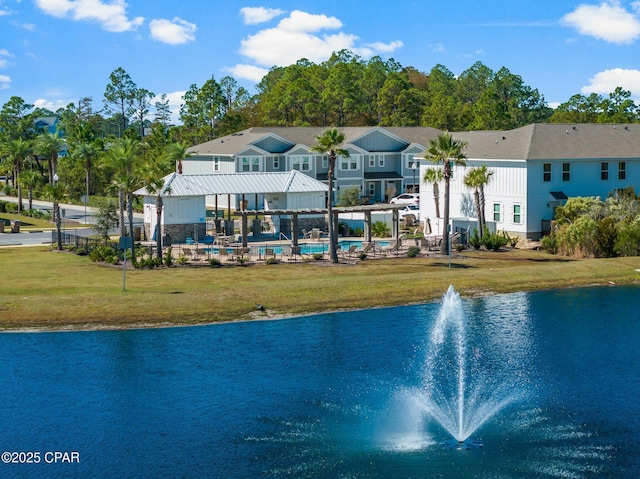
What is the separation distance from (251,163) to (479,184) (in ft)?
113

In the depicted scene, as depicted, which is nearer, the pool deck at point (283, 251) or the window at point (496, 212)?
the pool deck at point (283, 251)

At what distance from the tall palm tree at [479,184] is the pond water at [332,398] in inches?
957

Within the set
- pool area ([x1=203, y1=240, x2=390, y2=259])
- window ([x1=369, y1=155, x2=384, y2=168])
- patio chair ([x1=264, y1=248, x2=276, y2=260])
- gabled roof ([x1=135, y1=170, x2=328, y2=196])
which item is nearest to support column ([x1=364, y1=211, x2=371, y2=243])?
pool area ([x1=203, y1=240, x2=390, y2=259])

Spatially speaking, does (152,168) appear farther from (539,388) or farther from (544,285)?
(539,388)

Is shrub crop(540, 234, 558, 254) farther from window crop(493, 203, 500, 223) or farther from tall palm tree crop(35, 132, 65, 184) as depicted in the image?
tall palm tree crop(35, 132, 65, 184)

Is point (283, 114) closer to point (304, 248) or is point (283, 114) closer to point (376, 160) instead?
point (376, 160)

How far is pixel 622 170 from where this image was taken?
79.6 metres

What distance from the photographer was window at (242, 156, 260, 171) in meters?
104

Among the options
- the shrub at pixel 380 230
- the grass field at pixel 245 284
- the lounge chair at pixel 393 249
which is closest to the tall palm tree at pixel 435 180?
the shrub at pixel 380 230

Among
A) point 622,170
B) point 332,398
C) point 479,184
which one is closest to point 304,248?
point 479,184

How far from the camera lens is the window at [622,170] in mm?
79500

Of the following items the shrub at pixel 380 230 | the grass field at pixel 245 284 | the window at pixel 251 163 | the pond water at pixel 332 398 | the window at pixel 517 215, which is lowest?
the pond water at pixel 332 398

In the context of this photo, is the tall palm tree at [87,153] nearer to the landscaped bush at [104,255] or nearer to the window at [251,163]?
the window at [251,163]

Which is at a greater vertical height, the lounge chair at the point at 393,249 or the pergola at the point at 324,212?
the pergola at the point at 324,212
